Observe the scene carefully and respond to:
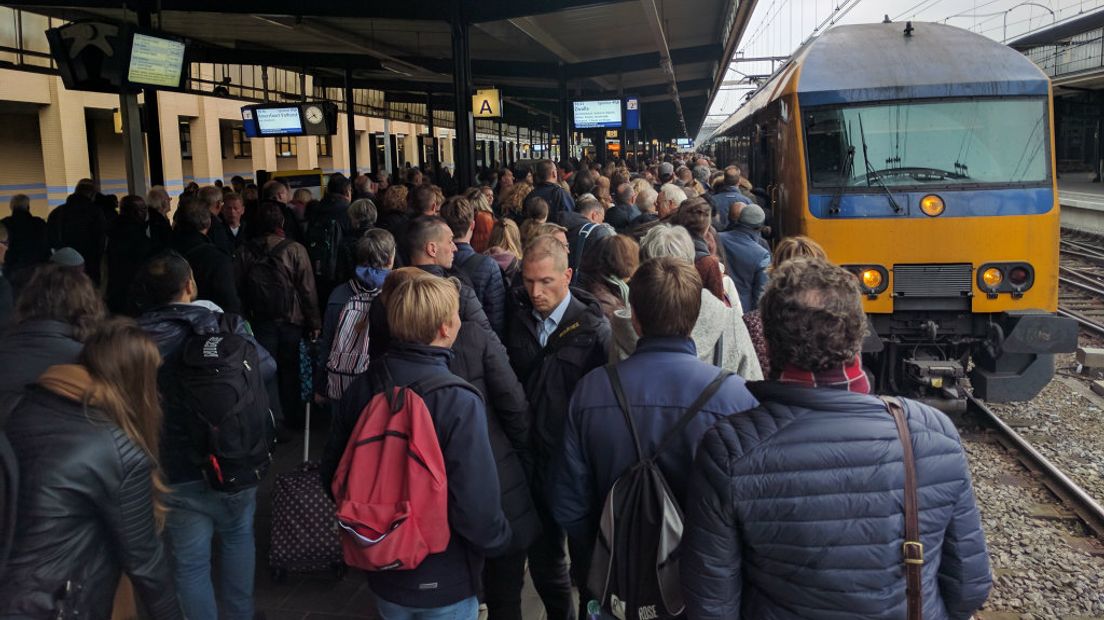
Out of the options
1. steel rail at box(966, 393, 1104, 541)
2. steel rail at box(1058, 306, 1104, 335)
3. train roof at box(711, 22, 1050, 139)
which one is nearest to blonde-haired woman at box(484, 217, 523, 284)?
train roof at box(711, 22, 1050, 139)

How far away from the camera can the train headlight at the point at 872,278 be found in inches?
292

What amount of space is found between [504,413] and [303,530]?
1.82 metres

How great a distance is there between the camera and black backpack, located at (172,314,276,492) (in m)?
3.50

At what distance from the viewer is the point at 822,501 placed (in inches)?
83.7

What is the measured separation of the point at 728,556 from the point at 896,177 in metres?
5.93

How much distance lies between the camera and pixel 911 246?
287 inches

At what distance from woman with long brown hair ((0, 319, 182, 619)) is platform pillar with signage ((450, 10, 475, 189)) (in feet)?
33.8

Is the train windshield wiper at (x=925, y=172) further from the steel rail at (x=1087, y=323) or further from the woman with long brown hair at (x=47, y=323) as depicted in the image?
the woman with long brown hair at (x=47, y=323)

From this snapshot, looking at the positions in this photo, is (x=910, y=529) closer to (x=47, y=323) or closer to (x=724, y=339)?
(x=724, y=339)

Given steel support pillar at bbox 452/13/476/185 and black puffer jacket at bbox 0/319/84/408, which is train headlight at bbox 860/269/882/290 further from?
steel support pillar at bbox 452/13/476/185

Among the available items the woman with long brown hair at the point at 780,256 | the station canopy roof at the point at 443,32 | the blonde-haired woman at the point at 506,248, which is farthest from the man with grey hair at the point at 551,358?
the station canopy roof at the point at 443,32

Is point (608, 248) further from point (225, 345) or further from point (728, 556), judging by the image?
point (728, 556)

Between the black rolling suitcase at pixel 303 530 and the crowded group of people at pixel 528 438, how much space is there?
1.59 ft

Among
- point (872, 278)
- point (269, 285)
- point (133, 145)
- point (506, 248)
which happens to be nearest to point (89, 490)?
point (506, 248)
